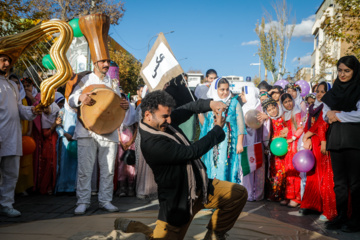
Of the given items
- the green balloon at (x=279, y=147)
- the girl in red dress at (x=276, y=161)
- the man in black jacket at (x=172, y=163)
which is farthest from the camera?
the girl in red dress at (x=276, y=161)

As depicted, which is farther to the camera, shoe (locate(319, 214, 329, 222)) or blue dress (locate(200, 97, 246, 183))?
blue dress (locate(200, 97, 246, 183))

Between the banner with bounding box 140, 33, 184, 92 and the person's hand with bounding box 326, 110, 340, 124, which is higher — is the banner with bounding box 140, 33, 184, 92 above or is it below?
above

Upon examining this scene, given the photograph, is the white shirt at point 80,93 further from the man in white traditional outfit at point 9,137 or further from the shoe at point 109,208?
the shoe at point 109,208

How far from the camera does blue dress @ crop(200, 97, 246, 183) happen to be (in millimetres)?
5153

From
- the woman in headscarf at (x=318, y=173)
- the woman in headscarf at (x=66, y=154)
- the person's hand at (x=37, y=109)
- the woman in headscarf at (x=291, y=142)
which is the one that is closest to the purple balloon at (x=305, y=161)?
the woman in headscarf at (x=318, y=173)

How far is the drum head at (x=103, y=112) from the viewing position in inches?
187

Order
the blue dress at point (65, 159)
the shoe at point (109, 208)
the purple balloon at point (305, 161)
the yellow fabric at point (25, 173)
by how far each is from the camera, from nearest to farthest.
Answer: the purple balloon at point (305, 161) < the shoe at point (109, 208) < the yellow fabric at point (25, 173) < the blue dress at point (65, 159)

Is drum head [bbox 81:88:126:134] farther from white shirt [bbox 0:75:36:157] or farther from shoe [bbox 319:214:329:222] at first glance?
shoe [bbox 319:214:329:222]

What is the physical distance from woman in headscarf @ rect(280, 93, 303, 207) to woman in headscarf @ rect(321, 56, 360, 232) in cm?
140

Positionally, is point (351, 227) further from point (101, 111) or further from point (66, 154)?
point (66, 154)

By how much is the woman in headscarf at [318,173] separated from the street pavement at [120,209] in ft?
0.62

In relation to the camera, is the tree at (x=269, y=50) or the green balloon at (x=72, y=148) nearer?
the green balloon at (x=72, y=148)

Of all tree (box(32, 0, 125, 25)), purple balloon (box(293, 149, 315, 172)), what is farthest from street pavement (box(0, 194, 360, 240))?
tree (box(32, 0, 125, 25))

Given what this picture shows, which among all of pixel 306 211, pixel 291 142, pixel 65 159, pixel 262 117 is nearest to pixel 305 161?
pixel 306 211
